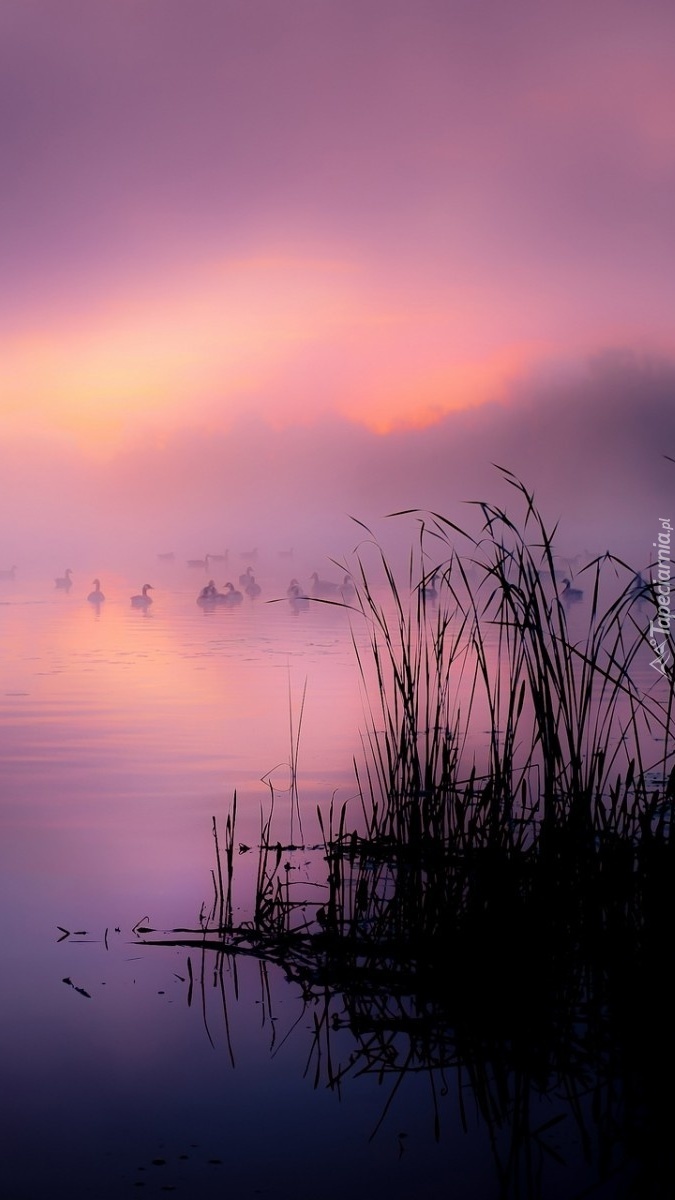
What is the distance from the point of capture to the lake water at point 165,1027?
2.26m

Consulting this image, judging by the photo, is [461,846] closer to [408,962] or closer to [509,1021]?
[408,962]

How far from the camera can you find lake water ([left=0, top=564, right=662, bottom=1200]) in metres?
2.26

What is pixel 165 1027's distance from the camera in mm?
2947

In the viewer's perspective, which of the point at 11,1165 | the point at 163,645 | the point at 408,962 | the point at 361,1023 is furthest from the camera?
the point at 163,645

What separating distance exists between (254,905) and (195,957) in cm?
61

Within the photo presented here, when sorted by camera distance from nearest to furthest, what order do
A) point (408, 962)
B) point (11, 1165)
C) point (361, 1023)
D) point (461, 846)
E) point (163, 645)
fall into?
1. point (11, 1165)
2. point (361, 1023)
3. point (408, 962)
4. point (461, 846)
5. point (163, 645)

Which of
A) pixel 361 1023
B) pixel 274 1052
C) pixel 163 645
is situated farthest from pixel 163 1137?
pixel 163 645

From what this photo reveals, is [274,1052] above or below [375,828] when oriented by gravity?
below

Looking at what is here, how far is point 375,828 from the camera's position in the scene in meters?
4.00

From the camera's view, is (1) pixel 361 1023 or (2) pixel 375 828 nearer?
(1) pixel 361 1023

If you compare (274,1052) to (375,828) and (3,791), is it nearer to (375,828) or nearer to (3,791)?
(375,828)

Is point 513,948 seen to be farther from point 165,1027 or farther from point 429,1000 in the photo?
point 165,1027

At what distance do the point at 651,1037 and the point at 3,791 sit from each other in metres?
4.78

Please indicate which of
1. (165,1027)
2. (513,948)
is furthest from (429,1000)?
(165,1027)
